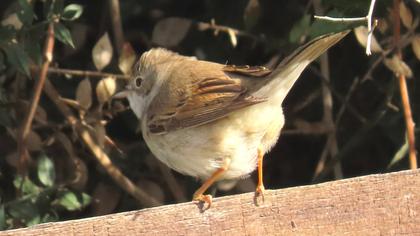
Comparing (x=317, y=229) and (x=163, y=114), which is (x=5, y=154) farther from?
(x=317, y=229)

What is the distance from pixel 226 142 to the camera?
11.6 ft

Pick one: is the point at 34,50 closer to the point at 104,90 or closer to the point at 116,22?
the point at 104,90

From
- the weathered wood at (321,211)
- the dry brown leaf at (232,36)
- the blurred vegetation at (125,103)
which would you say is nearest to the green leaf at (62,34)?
the blurred vegetation at (125,103)

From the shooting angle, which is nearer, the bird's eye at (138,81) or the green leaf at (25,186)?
the green leaf at (25,186)

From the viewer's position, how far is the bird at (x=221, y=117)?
3.34 meters

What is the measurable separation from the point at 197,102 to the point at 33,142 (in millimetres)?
913

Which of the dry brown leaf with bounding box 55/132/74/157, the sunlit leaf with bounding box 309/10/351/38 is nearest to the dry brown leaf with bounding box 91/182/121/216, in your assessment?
the dry brown leaf with bounding box 55/132/74/157

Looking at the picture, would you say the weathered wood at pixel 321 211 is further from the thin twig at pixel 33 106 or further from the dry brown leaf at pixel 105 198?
the dry brown leaf at pixel 105 198

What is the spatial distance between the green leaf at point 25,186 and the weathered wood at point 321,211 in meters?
1.23

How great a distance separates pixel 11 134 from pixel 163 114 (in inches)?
31.0

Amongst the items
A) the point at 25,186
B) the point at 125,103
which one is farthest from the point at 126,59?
the point at 25,186

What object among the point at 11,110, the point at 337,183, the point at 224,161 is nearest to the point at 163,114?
the point at 224,161

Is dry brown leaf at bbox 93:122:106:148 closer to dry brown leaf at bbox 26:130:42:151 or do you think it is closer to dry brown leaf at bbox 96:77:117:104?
dry brown leaf at bbox 96:77:117:104

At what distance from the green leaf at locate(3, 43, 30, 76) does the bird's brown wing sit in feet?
1.88
